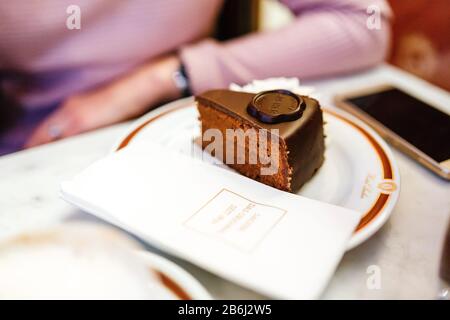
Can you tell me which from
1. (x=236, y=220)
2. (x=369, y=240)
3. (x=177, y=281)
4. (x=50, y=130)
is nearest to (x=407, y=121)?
(x=369, y=240)

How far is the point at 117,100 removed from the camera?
1.04m

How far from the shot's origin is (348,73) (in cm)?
110

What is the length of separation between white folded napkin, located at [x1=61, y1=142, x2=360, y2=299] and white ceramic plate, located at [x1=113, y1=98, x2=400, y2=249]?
6 cm

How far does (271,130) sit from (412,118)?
1.20 feet

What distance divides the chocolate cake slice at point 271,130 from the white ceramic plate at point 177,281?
0.85 feet

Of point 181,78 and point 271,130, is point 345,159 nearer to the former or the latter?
point 271,130

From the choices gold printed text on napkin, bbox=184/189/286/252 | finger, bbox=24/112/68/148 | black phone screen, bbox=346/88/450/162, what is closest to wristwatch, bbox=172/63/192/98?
finger, bbox=24/112/68/148

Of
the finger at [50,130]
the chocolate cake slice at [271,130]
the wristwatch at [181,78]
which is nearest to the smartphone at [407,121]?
the chocolate cake slice at [271,130]

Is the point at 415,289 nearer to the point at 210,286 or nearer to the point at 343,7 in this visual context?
the point at 210,286

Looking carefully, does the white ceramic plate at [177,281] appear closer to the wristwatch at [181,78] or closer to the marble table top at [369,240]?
the marble table top at [369,240]

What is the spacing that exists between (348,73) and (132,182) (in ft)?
2.45

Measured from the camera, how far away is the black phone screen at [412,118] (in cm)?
73

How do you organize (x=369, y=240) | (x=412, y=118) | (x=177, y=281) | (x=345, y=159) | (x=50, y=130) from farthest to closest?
(x=50, y=130), (x=412, y=118), (x=345, y=159), (x=369, y=240), (x=177, y=281)

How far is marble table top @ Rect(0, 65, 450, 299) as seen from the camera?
0.51 metres
